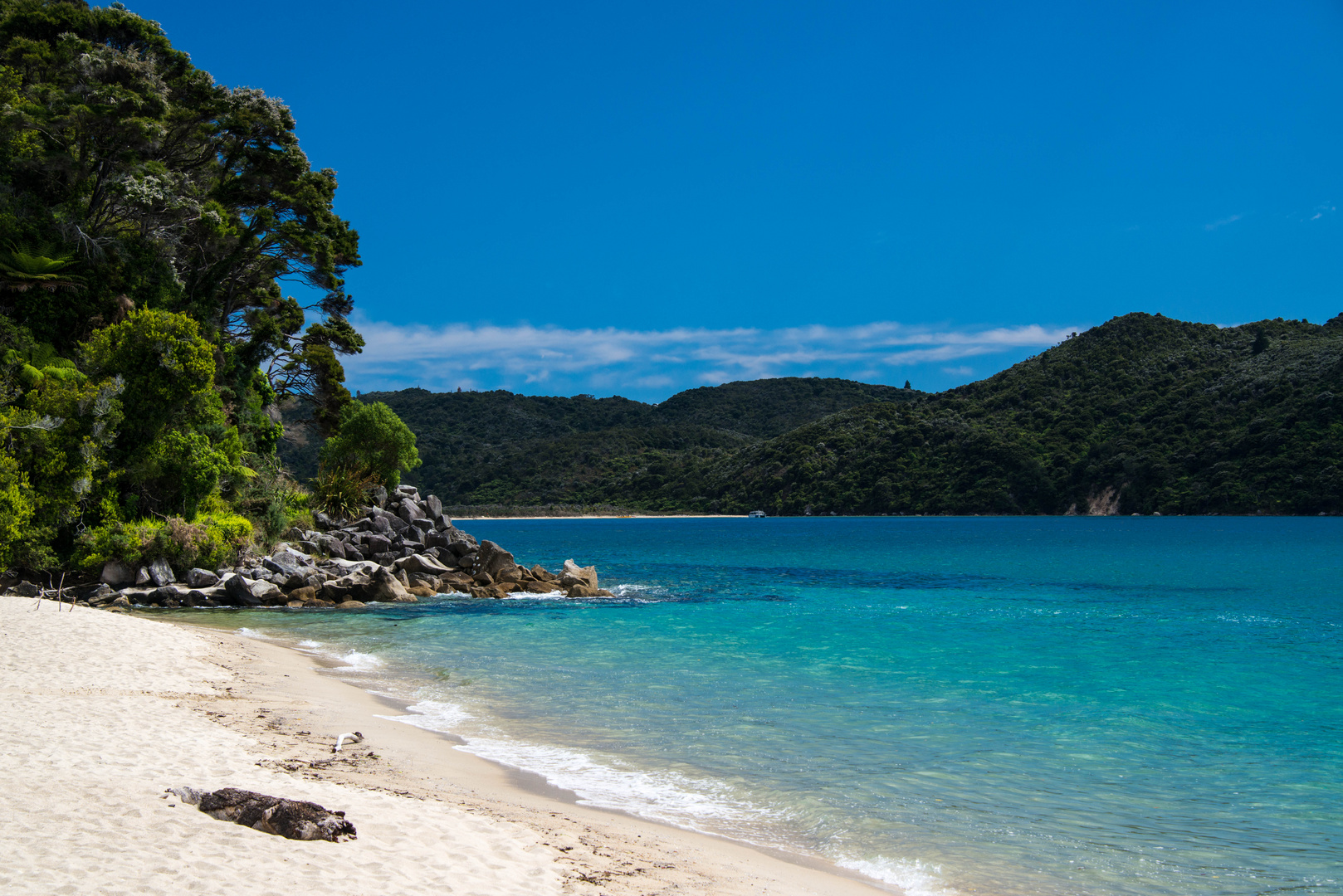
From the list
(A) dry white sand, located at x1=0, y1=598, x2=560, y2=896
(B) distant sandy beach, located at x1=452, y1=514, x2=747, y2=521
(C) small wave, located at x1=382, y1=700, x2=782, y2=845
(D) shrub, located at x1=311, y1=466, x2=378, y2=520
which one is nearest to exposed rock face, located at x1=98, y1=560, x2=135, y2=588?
(D) shrub, located at x1=311, y1=466, x2=378, y2=520

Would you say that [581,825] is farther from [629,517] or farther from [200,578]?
[629,517]

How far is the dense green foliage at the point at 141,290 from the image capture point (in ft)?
79.1

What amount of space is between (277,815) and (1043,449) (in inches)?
5097

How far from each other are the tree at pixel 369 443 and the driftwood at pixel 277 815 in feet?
108

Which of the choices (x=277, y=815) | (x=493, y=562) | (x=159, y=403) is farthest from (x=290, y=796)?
(x=493, y=562)

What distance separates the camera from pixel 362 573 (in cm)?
2820

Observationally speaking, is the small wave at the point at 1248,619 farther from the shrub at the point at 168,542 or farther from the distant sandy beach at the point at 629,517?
the distant sandy beach at the point at 629,517

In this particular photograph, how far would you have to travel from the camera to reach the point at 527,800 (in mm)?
7914

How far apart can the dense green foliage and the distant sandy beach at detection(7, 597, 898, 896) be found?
48.0 ft

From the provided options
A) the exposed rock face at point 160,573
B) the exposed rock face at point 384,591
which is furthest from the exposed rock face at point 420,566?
the exposed rock face at point 160,573

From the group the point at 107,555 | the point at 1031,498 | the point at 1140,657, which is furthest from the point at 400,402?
the point at 1140,657

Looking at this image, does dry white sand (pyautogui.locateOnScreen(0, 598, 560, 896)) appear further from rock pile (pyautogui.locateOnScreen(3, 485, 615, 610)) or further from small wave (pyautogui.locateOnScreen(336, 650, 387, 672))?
rock pile (pyautogui.locateOnScreen(3, 485, 615, 610))

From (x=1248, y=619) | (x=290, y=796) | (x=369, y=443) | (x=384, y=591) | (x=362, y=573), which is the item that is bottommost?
(x=1248, y=619)

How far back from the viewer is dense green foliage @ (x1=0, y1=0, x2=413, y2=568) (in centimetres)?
2411
